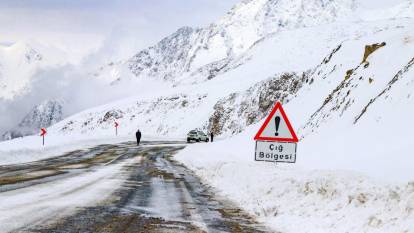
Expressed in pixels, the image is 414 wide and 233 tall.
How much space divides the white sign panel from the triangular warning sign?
19 centimetres

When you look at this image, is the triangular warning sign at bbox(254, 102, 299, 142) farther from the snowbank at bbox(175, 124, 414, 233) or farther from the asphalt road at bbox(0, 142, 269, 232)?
the asphalt road at bbox(0, 142, 269, 232)

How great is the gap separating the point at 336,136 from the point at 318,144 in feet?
3.14

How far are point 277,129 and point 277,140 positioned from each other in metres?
0.26

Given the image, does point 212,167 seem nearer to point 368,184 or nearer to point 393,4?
point 368,184

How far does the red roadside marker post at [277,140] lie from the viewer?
1238 cm

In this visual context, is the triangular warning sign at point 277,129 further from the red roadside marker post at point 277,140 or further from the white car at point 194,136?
the white car at point 194,136

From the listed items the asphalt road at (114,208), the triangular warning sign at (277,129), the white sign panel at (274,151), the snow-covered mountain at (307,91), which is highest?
the snow-covered mountain at (307,91)

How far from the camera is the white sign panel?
A: 12492 millimetres

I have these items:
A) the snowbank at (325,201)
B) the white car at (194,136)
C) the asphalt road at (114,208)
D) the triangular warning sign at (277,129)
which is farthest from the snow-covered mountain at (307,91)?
the white car at (194,136)

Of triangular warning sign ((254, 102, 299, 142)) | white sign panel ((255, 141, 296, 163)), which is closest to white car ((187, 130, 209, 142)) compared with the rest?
white sign panel ((255, 141, 296, 163))

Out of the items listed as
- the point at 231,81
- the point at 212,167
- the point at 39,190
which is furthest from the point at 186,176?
the point at 231,81

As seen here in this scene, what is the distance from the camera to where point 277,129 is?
12.4 m

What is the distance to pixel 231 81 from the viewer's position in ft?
363

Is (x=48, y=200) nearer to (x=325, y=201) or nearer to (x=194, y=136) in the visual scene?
(x=325, y=201)
